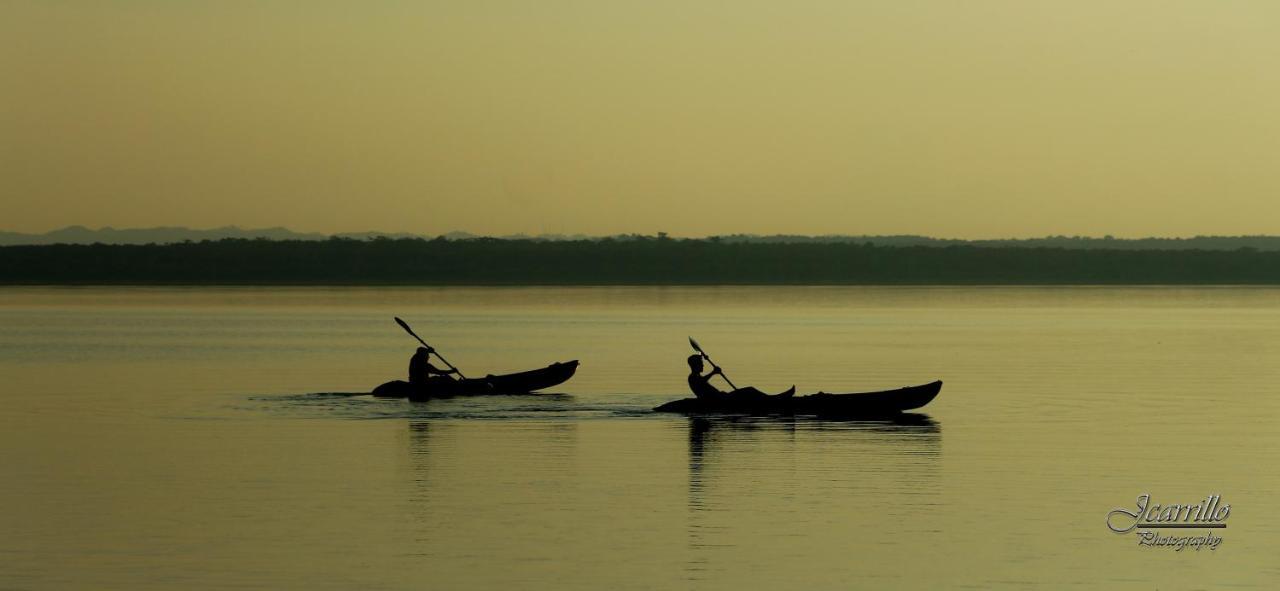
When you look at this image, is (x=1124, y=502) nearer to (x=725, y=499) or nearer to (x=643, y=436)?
(x=725, y=499)

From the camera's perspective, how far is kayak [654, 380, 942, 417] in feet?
100

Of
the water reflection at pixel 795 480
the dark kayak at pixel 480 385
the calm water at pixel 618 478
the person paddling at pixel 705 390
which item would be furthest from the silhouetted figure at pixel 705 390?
the dark kayak at pixel 480 385

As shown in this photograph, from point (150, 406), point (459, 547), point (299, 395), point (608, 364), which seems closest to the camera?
point (459, 547)

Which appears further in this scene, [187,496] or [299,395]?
[299,395]

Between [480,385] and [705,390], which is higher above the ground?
[705,390]

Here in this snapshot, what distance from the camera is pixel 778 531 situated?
18641mm

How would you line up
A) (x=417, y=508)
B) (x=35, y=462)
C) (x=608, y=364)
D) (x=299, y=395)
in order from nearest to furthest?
(x=417, y=508) → (x=35, y=462) → (x=299, y=395) → (x=608, y=364)

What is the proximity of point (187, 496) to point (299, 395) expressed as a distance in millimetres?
16498

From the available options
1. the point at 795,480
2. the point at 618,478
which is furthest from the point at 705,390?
the point at 795,480

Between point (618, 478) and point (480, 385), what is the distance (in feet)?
43.9

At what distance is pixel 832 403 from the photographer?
30750 mm

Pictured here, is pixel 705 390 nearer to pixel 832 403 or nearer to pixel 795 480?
pixel 832 403

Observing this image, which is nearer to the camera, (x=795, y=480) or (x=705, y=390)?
(x=795, y=480)

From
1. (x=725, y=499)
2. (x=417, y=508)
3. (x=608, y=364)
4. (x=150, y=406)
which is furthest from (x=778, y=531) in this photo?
(x=608, y=364)
